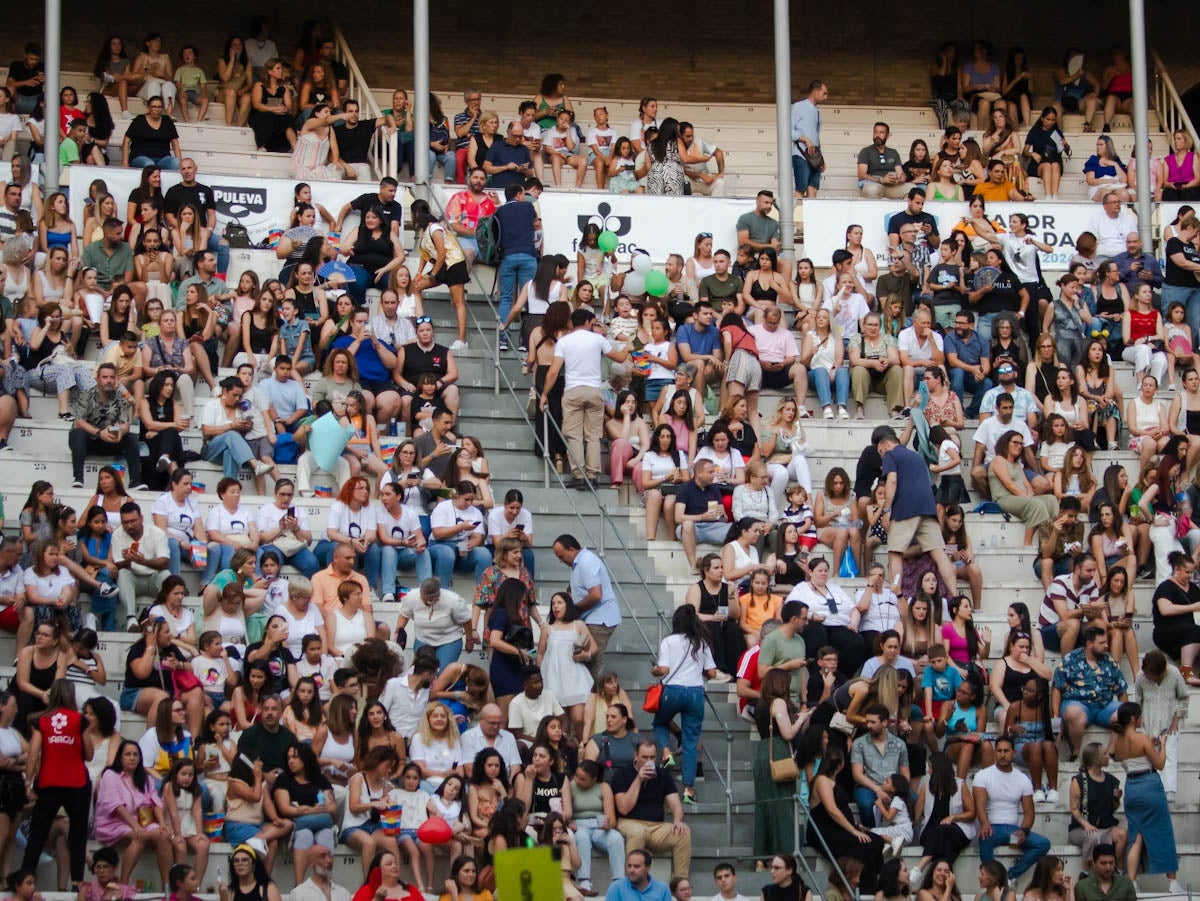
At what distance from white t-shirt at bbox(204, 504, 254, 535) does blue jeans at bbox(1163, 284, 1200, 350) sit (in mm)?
9281

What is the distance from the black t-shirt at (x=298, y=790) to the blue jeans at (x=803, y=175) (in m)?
10.7

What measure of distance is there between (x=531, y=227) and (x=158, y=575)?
575 cm

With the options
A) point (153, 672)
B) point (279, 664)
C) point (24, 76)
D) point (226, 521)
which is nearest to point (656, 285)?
point (226, 521)

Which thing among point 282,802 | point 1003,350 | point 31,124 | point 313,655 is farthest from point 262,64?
point 282,802

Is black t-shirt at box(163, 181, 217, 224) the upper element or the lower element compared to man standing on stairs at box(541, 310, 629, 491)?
upper

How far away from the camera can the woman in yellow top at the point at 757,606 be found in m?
17.0

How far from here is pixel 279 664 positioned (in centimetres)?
1590

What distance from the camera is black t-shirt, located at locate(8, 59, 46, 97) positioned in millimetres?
22516

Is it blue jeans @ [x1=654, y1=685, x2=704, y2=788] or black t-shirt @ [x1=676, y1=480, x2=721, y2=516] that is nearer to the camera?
blue jeans @ [x1=654, y1=685, x2=704, y2=788]

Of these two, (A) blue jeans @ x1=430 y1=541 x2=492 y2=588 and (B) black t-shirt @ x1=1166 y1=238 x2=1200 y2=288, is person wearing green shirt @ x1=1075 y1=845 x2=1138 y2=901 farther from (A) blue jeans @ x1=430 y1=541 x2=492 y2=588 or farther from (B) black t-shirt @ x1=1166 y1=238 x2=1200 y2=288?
(B) black t-shirt @ x1=1166 y1=238 x2=1200 y2=288

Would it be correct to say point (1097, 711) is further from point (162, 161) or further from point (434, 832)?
point (162, 161)

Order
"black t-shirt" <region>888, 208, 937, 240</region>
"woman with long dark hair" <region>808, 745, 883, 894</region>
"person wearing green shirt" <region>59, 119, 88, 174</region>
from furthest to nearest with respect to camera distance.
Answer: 1. "black t-shirt" <region>888, 208, 937, 240</region>
2. "person wearing green shirt" <region>59, 119, 88, 174</region>
3. "woman with long dark hair" <region>808, 745, 883, 894</region>

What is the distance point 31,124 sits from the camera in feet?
71.6

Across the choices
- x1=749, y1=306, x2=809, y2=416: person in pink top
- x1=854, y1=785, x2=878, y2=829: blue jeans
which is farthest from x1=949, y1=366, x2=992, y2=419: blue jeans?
x1=854, y1=785, x2=878, y2=829: blue jeans
